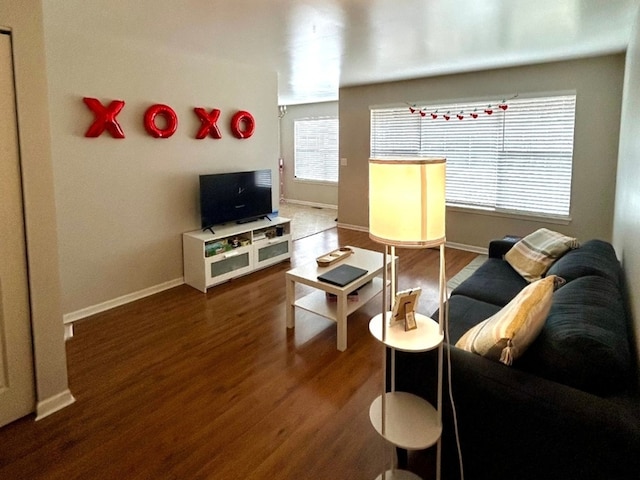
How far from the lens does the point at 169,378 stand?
2.53 metres

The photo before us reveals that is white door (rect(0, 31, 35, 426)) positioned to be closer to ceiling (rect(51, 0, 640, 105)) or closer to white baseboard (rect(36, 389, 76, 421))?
white baseboard (rect(36, 389, 76, 421))

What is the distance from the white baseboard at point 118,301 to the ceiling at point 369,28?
7.33 ft

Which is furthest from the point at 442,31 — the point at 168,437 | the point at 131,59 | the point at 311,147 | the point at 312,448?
the point at 311,147

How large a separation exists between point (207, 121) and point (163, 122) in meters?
0.46

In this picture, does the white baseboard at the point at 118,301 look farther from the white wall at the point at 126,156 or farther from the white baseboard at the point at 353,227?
the white baseboard at the point at 353,227

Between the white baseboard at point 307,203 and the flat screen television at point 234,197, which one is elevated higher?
the flat screen television at point 234,197

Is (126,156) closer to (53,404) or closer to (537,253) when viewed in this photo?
(53,404)

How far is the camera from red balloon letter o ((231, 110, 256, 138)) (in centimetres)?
447

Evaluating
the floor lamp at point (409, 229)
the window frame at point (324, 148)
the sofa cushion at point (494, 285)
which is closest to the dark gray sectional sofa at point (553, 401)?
the floor lamp at point (409, 229)

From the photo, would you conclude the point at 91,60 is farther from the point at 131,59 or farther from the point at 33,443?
the point at 33,443

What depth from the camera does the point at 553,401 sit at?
4.37 feet

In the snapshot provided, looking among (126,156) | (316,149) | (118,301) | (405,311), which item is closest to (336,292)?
(405,311)

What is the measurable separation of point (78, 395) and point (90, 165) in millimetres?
1913

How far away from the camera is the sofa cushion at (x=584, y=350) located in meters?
1.33
